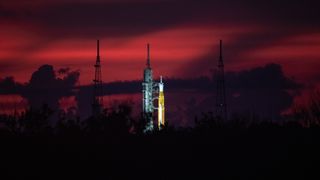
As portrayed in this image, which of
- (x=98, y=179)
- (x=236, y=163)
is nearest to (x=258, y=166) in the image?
(x=236, y=163)

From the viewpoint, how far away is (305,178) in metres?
66.4

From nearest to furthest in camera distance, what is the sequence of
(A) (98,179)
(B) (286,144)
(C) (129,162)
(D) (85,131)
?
(A) (98,179) → (C) (129,162) → (B) (286,144) → (D) (85,131)

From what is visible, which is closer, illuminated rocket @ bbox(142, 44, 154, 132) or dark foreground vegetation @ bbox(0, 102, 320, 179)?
dark foreground vegetation @ bbox(0, 102, 320, 179)

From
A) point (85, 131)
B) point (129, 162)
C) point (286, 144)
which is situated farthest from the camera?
point (85, 131)

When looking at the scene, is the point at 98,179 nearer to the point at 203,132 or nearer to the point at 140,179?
the point at 140,179

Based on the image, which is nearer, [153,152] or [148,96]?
[153,152]

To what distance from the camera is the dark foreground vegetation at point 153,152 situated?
6662cm

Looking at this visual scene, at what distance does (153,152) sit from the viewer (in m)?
73.4

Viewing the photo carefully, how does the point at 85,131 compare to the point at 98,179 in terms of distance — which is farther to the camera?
the point at 85,131

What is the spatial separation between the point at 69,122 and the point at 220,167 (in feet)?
81.6

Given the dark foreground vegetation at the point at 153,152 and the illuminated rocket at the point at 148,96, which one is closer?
the dark foreground vegetation at the point at 153,152

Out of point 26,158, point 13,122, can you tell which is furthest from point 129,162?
point 13,122

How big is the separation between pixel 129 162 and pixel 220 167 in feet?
22.6

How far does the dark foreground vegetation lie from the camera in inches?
2623
